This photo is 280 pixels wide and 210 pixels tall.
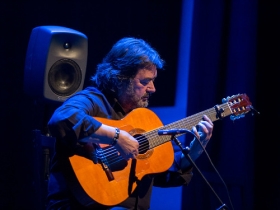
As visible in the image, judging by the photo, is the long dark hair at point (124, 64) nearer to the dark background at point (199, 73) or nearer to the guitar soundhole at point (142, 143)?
the guitar soundhole at point (142, 143)

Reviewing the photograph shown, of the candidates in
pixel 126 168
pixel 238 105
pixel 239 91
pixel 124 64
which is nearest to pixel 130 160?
pixel 126 168

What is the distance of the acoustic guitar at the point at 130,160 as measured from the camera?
202cm

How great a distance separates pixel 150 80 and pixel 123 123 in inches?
14.7

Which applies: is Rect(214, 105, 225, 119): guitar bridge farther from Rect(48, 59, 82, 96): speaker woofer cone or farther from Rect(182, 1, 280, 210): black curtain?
Rect(48, 59, 82, 96): speaker woofer cone

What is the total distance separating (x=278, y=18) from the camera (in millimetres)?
3092

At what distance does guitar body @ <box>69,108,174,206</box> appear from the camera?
6.59ft

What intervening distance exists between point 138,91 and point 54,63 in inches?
27.7

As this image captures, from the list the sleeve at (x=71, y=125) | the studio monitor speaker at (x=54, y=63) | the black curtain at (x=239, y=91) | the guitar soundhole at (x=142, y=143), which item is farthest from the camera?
the black curtain at (x=239, y=91)

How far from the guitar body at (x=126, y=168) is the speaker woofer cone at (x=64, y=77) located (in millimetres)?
750

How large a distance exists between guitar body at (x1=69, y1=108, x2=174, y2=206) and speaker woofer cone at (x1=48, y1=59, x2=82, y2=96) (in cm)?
75

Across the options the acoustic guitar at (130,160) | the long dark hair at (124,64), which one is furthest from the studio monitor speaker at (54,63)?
the acoustic guitar at (130,160)

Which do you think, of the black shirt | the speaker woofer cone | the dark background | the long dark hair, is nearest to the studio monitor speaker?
the speaker woofer cone

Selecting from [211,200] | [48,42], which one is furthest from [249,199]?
[48,42]

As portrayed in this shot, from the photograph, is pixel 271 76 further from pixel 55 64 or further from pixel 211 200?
pixel 55 64
